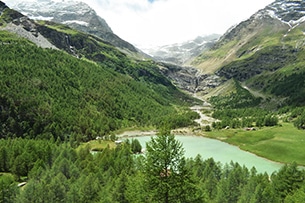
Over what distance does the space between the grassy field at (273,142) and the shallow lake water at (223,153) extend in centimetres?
525

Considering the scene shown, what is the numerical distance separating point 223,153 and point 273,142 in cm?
2801

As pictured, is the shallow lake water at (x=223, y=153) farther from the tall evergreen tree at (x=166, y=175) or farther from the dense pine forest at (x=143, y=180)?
the tall evergreen tree at (x=166, y=175)

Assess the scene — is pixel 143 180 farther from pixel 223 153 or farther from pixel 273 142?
pixel 273 142

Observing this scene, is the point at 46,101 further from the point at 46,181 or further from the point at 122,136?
the point at 46,181

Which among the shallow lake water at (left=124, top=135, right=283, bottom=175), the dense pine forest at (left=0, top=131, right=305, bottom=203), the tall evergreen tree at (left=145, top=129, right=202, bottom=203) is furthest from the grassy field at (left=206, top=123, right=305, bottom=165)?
the tall evergreen tree at (left=145, top=129, right=202, bottom=203)

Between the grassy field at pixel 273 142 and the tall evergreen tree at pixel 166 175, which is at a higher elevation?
the tall evergreen tree at pixel 166 175

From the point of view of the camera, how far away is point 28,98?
520 ft

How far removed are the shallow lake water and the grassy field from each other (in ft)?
17.2

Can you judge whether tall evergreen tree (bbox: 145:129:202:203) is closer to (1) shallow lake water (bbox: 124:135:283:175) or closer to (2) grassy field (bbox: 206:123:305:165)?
(1) shallow lake water (bbox: 124:135:283:175)

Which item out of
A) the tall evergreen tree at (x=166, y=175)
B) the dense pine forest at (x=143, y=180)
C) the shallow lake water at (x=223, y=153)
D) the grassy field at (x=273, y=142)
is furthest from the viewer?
the grassy field at (x=273, y=142)

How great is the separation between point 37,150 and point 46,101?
86.0 metres

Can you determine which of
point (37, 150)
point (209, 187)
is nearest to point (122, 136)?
point (37, 150)

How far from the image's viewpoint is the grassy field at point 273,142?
4867 inches

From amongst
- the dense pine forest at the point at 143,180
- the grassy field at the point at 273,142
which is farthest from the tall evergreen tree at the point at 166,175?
the grassy field at the point at 273,142
